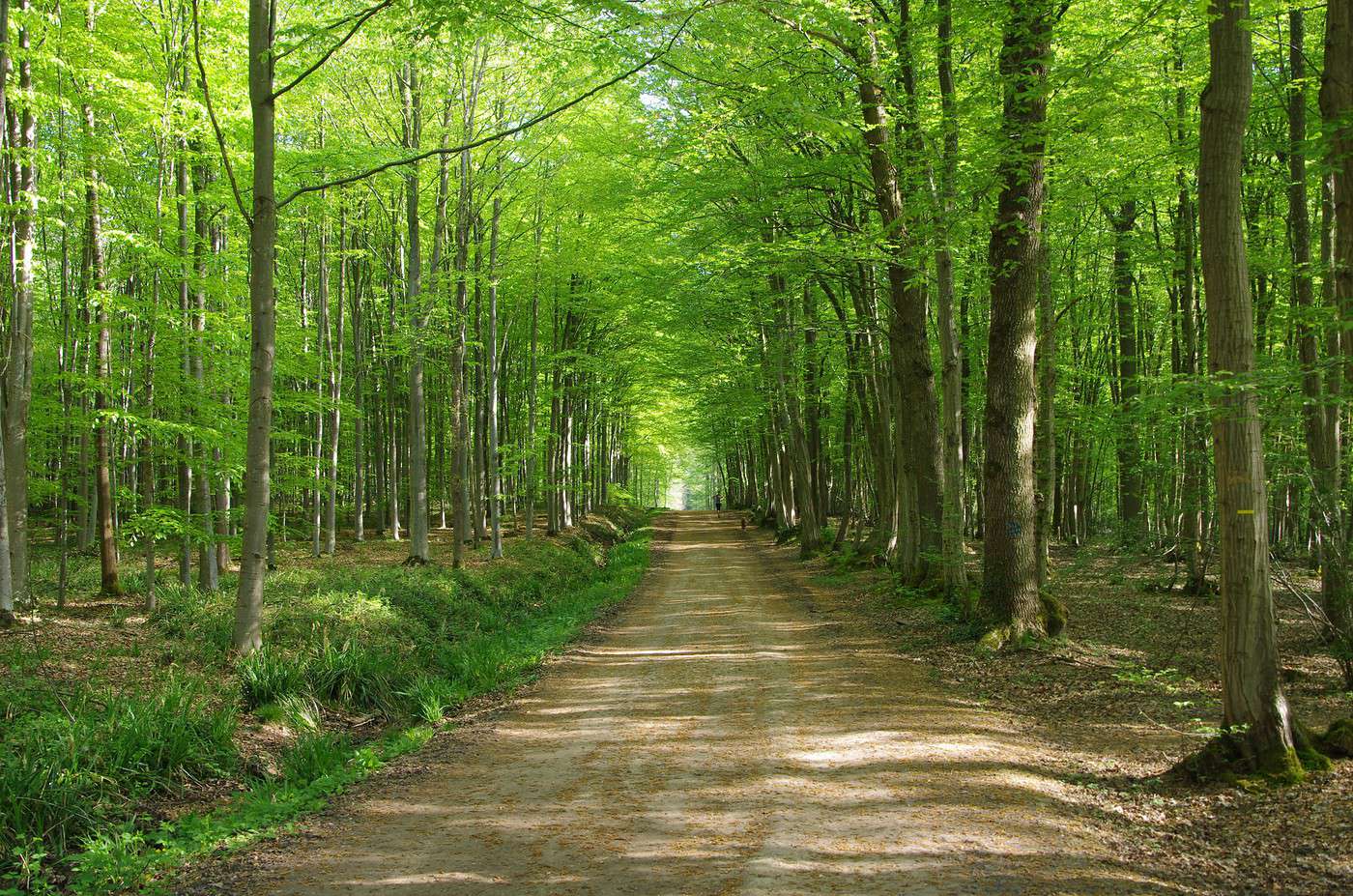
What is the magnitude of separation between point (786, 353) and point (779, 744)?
15.8 meters

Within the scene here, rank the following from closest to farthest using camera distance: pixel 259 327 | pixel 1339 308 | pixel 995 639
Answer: pixel 1339 308, pixel 259 327, pixel 995 639

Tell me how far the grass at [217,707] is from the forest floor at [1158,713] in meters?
5.43

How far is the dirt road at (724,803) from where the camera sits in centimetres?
438

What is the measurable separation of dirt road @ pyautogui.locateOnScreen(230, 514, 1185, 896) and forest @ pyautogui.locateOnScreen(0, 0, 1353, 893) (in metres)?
0.11

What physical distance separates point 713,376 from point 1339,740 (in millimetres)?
20981

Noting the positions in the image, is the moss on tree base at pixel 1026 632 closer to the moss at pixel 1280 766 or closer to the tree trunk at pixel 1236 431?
the tree trunk at pixel 1236 431

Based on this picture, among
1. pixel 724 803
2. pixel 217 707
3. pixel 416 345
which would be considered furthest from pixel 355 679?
pixel 416 345

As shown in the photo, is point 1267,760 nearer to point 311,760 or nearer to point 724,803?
point 724,803

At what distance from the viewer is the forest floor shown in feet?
14.5

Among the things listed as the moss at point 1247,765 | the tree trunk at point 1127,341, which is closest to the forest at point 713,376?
the moss at point 1247,765

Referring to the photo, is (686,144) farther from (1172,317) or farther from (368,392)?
(368,392)

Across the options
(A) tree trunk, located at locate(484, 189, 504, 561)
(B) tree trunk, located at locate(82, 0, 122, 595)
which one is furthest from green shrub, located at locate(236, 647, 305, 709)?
(A) tree trunk, located at locate(484, 189, 504, 561)

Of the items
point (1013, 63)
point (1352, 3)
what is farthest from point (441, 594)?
point (1352, 3)

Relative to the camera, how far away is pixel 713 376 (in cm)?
2572
